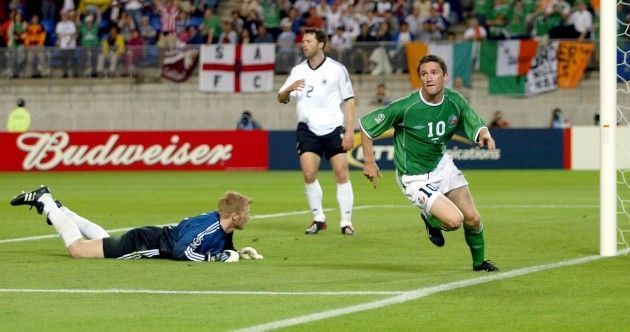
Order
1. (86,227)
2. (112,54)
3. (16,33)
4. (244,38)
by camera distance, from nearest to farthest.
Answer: (86,227)
(244,38)
(112,54)
(16,33)

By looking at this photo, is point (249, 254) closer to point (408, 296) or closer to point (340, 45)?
point (408, 296)

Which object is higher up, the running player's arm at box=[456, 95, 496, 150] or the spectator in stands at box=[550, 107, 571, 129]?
the running player's arm at box=[456, 95, 496, 150]

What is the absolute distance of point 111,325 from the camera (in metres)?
9.10

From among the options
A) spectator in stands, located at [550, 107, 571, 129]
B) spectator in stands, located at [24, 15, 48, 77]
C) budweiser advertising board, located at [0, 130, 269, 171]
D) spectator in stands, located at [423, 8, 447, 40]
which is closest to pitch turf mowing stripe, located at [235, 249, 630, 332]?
budweiser advertising board, located at [0, 130, 269, 171]

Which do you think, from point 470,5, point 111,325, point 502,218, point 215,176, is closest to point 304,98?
point 502,218

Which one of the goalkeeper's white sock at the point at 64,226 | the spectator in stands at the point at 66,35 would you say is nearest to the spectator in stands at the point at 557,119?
the spectator in stands at the point at 66,35

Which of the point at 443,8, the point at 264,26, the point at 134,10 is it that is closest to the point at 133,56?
the point at 134,10

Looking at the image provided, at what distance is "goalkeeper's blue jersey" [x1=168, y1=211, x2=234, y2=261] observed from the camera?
12828mm

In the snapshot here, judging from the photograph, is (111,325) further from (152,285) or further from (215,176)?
(215,176)

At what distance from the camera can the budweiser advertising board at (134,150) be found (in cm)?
3409

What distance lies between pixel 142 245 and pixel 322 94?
14.9 ft

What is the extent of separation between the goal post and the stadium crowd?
21.5 meters

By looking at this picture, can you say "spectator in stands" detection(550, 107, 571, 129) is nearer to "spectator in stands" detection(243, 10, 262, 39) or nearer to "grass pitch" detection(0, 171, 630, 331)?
"spectator in stands" detection(243, 10, 262, 39)

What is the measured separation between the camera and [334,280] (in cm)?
1159
